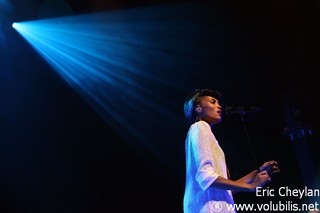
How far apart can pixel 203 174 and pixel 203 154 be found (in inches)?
4.2

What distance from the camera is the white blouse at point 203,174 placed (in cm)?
172

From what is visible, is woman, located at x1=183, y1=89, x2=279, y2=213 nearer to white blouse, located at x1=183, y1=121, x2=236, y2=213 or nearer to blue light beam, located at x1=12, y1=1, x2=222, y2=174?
white blouse, located at x1=183, y1=121, x2=236, y2=213

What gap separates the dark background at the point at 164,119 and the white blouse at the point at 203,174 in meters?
2.82

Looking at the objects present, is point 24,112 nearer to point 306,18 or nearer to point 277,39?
point 277,39

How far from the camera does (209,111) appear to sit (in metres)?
2.16

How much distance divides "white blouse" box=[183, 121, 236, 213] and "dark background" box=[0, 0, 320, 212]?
2.82 meters

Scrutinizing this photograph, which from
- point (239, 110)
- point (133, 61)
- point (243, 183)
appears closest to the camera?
point (243, 183)

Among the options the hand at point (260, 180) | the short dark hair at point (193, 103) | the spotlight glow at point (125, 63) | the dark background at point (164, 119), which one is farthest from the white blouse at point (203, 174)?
the spotlight glow at point (125, 63)

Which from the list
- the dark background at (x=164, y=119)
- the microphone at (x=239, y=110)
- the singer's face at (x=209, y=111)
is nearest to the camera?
the singer's face at (x=209, y=111)

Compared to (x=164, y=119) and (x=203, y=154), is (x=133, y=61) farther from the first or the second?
(x=203, y=154)

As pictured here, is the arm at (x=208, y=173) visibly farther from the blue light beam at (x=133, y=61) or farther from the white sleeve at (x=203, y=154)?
the blue light beam at (x=133, y=61)


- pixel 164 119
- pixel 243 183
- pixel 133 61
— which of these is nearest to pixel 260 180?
pixel 243 183

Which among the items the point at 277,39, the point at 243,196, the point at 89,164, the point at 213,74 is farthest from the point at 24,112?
the point at 277,39

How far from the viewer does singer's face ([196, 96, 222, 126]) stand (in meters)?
2.15
